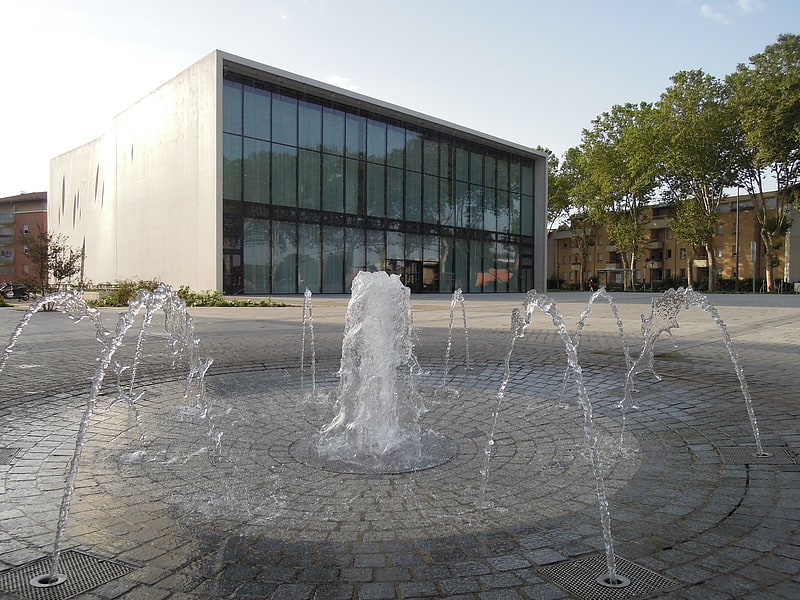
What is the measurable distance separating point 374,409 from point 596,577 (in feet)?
8.52

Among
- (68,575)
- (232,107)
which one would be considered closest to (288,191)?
(232,107)

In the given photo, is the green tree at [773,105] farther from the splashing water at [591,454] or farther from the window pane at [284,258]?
the splashing water at [591,454]

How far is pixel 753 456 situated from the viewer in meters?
4.02

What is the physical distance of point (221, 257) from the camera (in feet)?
93.0

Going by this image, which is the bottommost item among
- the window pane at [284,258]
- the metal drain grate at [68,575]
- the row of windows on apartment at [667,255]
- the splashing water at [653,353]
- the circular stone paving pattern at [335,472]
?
the metal drain grate at [68,575]

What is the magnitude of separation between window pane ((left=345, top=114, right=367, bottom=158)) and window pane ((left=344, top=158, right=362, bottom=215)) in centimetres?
61

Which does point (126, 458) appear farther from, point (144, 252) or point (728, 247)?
point (728, 247)

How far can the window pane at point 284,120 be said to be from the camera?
31.5m

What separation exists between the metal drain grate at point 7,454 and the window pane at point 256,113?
2832 cm

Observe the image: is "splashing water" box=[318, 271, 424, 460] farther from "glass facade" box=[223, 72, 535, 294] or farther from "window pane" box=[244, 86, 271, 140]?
"window pane" box=[244, 86, 271, 140]

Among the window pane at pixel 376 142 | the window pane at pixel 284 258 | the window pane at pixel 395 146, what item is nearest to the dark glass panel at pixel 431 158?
the window pane at pixel 395 146

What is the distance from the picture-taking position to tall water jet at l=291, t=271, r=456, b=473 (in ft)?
13.5

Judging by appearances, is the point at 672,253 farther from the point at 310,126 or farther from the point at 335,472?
the point at 335,472

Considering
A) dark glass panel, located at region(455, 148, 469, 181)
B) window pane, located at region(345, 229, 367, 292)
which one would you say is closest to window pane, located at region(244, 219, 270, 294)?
window pane, located at region(345, 229, 367, 292)
